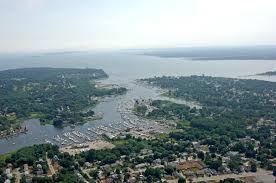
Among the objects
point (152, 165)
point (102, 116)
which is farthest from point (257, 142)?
point (102, 116)

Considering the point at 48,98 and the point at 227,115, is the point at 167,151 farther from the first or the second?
the point at 48,98

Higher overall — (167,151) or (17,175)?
(167,151)

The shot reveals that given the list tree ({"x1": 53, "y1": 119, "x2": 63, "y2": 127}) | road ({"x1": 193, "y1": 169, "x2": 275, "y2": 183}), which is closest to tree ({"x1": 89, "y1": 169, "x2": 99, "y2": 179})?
road ({"x1": 193, "y1": 169, "x2": 275, "y2": 183})

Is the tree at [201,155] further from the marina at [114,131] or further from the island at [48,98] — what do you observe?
the island at [48,98]

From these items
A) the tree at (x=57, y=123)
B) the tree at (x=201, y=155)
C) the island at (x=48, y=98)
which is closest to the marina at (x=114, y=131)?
the tree at (x=57, y=123)

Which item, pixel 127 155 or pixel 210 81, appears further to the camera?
pixel 210 81

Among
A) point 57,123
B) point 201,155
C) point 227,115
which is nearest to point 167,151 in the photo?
point 201,155

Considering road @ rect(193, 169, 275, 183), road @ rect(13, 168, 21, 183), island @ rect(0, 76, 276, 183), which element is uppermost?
island @ rect(0, 76, 276, 183)

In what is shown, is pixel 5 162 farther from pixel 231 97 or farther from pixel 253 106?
pixel 231 97

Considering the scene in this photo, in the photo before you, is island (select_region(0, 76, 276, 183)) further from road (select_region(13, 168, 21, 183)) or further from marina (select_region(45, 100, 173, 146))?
marina (select_region(45, 100, 173, 146))
